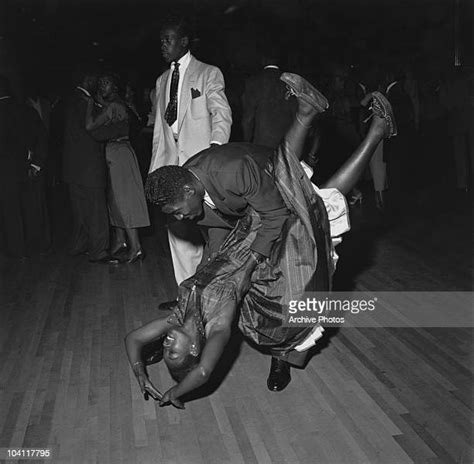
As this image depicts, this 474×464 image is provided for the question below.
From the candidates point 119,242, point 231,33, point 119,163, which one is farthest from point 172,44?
point 231,33

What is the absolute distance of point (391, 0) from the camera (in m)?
9.34

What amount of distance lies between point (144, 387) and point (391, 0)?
8.02m

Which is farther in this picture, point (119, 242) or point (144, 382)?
point (119, 242)

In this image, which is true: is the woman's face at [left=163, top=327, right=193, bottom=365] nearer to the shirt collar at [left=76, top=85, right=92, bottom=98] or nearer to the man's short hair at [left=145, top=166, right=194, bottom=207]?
the man's short hair at [left=145, top=166, right=194, bottom=207]

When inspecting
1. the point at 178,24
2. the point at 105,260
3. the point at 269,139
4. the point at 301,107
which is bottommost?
the point at 105,260

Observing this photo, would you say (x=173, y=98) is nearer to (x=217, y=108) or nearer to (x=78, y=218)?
(x=217, y=108)

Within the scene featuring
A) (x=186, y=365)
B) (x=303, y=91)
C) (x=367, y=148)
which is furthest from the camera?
(x=367, y=148)

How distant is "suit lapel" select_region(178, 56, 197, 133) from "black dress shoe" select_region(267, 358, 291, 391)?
138 centimetres

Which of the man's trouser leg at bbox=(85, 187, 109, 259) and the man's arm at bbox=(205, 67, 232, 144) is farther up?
the man's arm at bbox=(205, 67, 232, 144)

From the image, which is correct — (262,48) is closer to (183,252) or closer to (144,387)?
(183,252)

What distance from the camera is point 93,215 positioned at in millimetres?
4902

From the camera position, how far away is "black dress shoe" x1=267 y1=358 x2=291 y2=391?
2.90m

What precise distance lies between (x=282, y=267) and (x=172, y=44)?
55.9 inches

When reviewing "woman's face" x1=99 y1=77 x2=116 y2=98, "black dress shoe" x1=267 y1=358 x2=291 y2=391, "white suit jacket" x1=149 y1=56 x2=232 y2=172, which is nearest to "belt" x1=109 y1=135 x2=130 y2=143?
"woman's face" x1=99 y1=77 x2=116 y2=98
